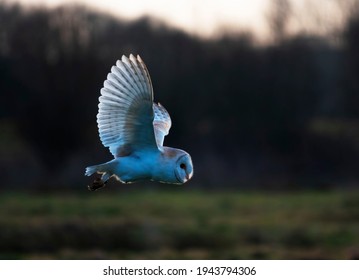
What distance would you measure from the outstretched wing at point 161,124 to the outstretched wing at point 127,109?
13.7 inches

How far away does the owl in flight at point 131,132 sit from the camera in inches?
152

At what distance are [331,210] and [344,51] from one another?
40.1ft

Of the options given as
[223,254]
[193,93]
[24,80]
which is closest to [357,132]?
[193,93]

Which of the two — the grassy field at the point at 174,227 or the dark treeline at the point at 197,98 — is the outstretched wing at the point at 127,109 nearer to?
the grassy field at the point at 174,227

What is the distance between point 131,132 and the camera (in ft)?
13.5

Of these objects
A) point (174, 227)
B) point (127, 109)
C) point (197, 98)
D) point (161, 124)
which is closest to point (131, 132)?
point (127, 109)

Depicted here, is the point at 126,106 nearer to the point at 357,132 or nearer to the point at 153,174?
the point at 153,174

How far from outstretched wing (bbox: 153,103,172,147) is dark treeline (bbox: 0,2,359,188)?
14.8 m

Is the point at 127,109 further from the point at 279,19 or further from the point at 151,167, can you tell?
the point at 279,19

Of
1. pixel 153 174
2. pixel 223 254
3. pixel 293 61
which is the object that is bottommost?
pixel 223 254

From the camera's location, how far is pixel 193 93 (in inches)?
1052

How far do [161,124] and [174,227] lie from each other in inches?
398

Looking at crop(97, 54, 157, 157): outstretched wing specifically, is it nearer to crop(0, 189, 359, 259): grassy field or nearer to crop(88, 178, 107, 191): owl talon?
crop(88, 178, 107, 191): owl talon

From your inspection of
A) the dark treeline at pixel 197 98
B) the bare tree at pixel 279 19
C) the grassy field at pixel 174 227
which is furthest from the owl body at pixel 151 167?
the bare tree at pixel 279 19
